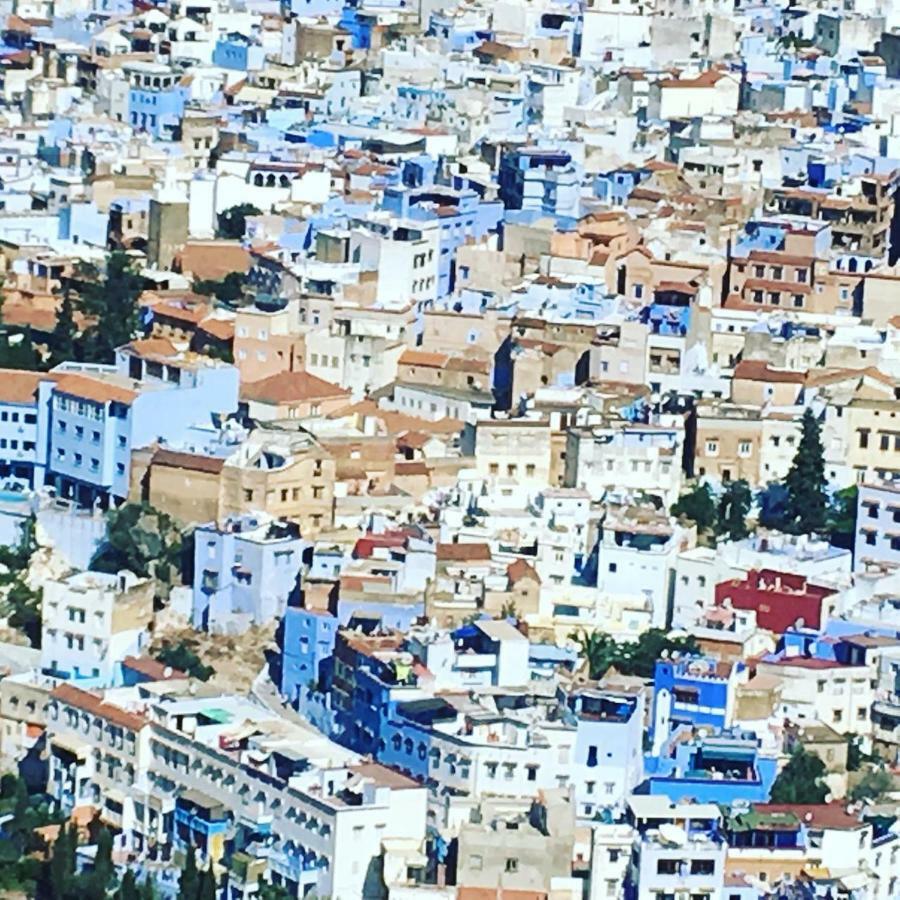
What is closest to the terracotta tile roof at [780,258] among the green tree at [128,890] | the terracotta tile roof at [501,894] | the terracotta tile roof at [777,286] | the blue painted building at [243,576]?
the terracotta tile roof at [777,286]

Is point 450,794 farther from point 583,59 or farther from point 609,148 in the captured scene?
point 583,59

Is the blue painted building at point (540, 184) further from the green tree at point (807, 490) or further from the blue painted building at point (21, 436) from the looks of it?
the green tree at point (807, 490)

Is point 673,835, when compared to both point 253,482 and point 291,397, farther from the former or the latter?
point 291,397

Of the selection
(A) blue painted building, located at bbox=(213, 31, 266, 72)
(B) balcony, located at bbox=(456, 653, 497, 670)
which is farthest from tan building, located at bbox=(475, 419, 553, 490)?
(A) blue painted building, located at bbox=(213, 31, 266, 72)

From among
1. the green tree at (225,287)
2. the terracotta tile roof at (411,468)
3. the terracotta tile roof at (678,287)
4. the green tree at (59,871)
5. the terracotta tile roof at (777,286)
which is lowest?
the green tree at (59,871)

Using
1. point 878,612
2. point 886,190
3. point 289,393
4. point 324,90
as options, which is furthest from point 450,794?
point 324,90

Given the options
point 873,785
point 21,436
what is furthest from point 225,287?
point 873,785
